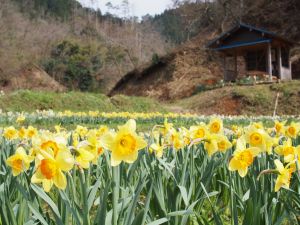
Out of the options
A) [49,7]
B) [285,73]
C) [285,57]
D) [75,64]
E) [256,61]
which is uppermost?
[49,7]

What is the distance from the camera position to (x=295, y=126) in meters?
2.40

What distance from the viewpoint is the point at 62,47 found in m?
41.1

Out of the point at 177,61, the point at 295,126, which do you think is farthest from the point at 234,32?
the point at 295,126

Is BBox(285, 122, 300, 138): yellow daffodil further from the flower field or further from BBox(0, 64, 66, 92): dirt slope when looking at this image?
BBox(0, 64, 66, 92): dirt slope

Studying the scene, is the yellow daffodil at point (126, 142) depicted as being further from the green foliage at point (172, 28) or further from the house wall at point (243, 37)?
the green foliage at point (172, 28)

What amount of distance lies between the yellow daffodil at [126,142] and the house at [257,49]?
65.0 feet

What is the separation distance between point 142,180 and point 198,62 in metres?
30.0

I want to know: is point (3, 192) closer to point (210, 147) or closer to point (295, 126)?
point (210, 147)

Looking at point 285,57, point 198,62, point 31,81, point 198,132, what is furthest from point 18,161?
point 31,81

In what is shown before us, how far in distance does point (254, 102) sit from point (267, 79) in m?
3.98

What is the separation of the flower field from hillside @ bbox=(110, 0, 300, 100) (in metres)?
24.1

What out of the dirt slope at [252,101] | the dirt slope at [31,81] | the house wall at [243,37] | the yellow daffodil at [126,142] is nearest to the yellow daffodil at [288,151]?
the yellow daffodil at [126,142]

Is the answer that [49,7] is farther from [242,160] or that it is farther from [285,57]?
[242,160]

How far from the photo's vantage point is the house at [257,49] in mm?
21109
